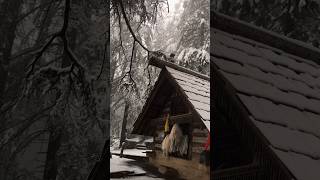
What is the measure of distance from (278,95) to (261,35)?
354mm

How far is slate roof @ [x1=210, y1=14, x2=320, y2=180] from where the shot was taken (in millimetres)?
559

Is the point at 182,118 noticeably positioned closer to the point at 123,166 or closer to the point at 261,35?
the point at 123,166

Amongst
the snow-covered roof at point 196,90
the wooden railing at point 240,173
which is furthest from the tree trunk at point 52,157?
the wooden railing at point 240,173

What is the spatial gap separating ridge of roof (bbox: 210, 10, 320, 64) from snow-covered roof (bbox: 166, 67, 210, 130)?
111cm

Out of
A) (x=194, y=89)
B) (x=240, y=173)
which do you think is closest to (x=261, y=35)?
(x=240, y=173)

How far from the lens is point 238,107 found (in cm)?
62

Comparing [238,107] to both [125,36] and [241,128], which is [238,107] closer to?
[241,128]

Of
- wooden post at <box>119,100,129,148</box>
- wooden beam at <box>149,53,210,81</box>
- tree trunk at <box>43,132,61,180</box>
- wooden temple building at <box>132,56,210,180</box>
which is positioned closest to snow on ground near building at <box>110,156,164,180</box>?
wooden post at <box>119,100,129,148</box>

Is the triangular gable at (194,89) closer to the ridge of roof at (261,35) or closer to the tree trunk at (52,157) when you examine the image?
the ridge of roof at (261,35)

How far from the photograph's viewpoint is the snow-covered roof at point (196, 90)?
7.28 ft

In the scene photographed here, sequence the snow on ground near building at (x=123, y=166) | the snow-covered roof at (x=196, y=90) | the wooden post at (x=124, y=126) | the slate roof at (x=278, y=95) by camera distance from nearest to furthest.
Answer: the slate roof at (x=278, y=95) → the snow on ground near building at (x=123, y=166) → the wooden post at (x=124, y=126) → the snow-covered roof at (x=196, y=90)

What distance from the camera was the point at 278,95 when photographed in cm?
71

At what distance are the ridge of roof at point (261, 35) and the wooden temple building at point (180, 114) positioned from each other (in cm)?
110

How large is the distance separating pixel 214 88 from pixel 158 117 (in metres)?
2.18
